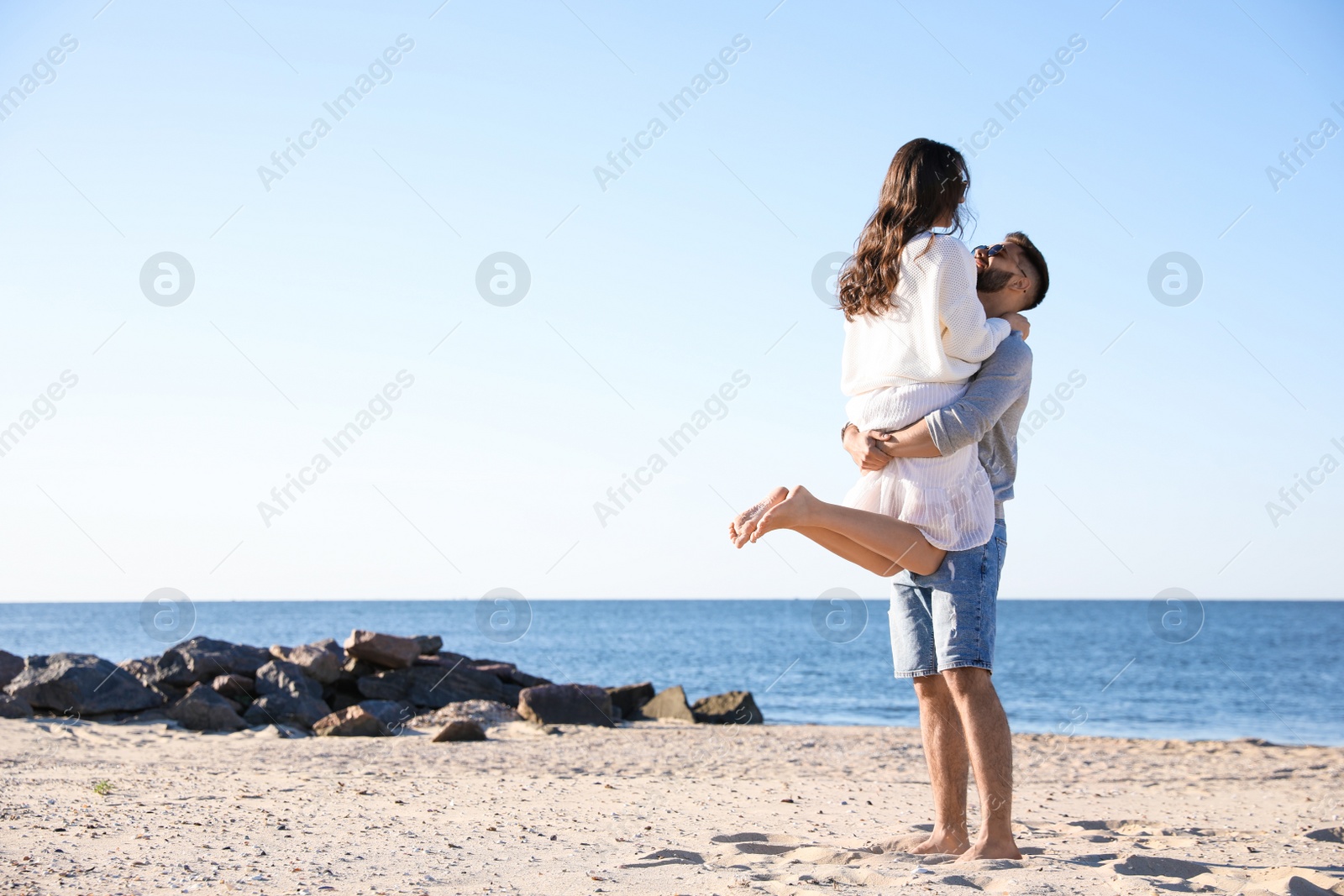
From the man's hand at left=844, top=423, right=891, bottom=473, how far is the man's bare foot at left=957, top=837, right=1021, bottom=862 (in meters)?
1.20

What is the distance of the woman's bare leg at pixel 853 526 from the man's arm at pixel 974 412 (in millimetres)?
240

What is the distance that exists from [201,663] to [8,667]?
1.65m

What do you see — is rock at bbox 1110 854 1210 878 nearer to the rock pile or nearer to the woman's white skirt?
the woman's white skirt

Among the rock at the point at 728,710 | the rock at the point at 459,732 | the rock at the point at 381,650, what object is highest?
the rock at the point at 728,710

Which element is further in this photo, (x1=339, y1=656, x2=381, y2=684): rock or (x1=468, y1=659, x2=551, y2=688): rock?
(x1=468, y1=659, x2=551, y2=688): rock

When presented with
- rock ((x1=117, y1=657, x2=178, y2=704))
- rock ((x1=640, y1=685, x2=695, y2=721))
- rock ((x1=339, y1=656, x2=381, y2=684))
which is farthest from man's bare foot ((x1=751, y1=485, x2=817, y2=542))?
rock ((x1=339, y1=656, x2=381, y2=684))

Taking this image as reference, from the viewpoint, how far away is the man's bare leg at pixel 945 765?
3332mm

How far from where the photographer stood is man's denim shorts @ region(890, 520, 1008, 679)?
3121 millimetres

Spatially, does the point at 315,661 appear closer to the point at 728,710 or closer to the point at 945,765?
the point at 728,710

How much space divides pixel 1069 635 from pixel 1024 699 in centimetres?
3248

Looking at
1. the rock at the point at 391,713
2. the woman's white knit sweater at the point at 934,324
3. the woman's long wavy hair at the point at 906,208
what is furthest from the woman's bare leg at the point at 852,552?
the rock at the point at 391,713

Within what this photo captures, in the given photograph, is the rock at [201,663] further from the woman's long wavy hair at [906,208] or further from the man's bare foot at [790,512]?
the woman's long wavy hair at [906,208]

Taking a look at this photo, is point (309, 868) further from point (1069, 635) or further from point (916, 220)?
point (1069, 635)

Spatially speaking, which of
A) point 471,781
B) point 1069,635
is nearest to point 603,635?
point 1069,635
